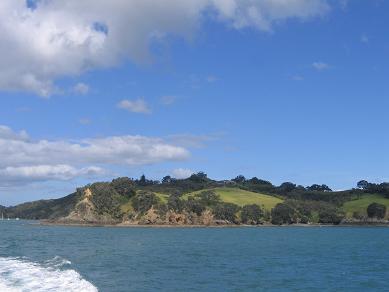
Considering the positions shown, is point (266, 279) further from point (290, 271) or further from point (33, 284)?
point (33, 284)

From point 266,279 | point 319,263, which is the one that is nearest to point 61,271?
point 266,279

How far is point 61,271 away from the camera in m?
45.8

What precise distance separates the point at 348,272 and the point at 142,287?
75.2 feet

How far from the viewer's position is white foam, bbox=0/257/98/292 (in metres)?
35.2

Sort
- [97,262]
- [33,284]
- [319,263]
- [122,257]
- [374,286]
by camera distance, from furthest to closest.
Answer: [122,257], [319,263], [97,262], [374,286], [33,284]

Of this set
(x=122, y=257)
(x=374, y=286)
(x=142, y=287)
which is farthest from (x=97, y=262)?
(x=374, y=286)

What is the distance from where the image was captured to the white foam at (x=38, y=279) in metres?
35.2

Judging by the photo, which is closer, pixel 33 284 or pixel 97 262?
pixel 33 284

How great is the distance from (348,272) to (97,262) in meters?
26.1

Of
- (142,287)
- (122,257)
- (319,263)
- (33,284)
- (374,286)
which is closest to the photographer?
(33,284)

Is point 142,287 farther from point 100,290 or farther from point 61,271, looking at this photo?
point 61,271

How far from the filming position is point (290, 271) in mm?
53188

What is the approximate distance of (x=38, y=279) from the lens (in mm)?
38875

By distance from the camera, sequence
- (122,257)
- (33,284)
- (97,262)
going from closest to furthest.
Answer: (33,284) < (97,262) < (122,257)
